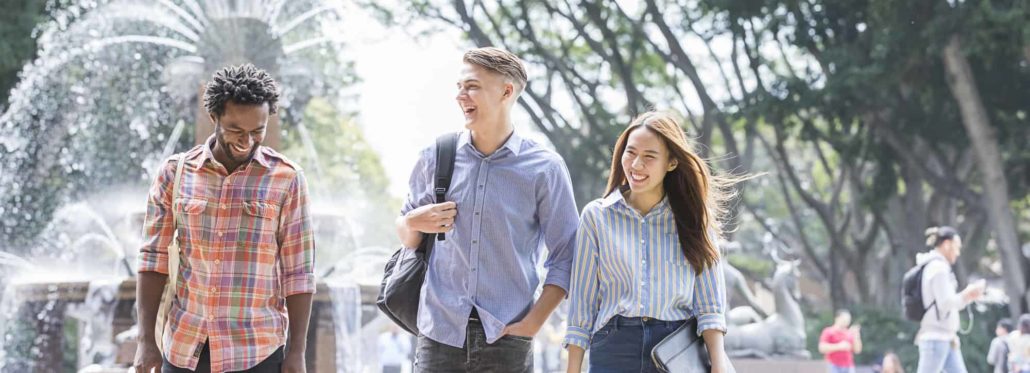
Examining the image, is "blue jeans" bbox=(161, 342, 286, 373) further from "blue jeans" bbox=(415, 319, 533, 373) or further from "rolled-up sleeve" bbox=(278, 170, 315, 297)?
"blue jeans" bbox=(415, 319, 533, 373)

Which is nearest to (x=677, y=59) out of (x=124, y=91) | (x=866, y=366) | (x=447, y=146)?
(x=866, y=366)

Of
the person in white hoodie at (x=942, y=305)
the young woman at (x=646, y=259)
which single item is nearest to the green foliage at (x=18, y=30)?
the person in white hoodie at (x=942, y=305)

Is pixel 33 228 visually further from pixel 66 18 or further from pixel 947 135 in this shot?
pixel 947 135

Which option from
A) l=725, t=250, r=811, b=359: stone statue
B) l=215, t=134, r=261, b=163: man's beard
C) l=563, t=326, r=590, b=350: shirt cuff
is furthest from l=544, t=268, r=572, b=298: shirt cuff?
l=725, t=250, r=811, b=359: stone statue

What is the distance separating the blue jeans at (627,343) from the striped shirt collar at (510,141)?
0.58 meters

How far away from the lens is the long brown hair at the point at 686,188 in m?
3.47

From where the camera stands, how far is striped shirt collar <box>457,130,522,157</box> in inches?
140

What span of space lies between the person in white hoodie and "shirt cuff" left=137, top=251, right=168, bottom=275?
645 centimetres

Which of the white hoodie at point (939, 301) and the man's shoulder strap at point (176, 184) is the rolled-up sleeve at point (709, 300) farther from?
the white hoodie at point (939, 301)

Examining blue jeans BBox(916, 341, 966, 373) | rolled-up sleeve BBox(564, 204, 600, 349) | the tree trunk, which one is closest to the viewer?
rolled-up sleeve BBox(564, 204, 600, 349)

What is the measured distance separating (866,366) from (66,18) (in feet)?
52.7

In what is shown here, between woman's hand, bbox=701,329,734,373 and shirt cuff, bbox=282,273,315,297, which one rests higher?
shirt cuff, bbox=282,273,315,297

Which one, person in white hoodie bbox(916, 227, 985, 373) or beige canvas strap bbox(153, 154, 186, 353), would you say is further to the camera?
person in white hoodie bbox(916, 227, 985, 373)

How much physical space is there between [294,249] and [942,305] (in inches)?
246
